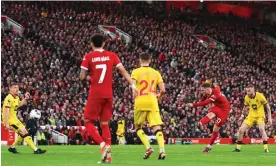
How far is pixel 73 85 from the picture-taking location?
42625 mm

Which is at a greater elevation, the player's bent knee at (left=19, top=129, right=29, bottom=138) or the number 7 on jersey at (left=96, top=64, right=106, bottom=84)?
the number 7 on jersey at (left=96, top=64, right=106, bottom=84)

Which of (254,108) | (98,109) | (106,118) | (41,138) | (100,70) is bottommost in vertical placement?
(41,138)

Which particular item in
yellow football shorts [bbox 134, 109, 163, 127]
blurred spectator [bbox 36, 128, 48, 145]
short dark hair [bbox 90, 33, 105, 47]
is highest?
short dark hair [bbox 90, 33, 105, 47]

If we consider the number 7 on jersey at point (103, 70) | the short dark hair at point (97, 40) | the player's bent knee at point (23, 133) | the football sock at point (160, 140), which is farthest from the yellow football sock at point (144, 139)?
the player's bent knee at point (23, 133)

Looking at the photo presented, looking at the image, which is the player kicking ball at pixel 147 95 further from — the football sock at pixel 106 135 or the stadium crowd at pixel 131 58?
the stadium crowd at pixel 131 58

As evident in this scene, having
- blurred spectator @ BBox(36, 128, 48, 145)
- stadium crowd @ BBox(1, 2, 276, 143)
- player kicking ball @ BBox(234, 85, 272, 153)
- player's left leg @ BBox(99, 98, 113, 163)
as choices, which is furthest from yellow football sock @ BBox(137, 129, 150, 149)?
stadium crowd @ BBox(1, 2, 276, 143)

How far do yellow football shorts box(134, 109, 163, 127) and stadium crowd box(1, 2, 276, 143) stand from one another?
1958 centimetres

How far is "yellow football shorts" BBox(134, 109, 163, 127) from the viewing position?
690 inches

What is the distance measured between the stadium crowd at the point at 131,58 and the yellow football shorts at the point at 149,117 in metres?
19.6

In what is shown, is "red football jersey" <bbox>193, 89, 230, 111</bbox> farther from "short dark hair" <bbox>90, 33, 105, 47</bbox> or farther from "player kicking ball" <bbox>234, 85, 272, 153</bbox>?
"short dark hair" <bbox>90, 33, 105, 47</bbox>

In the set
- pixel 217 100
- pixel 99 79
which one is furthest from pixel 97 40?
pixel 217 100

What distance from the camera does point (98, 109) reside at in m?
15.2

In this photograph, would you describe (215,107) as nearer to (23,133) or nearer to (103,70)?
(23,133)

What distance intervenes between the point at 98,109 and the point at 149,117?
2.75 m
